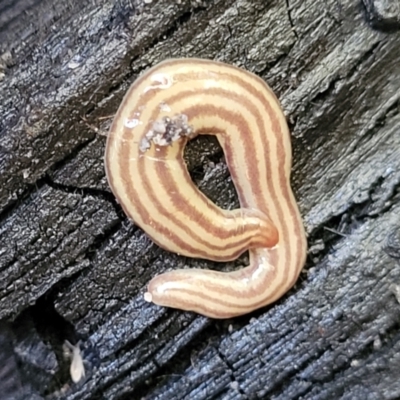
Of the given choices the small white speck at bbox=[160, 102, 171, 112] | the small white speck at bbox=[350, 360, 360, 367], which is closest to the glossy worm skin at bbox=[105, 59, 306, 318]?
the small white speck at bbox=[160, 102, 171, 112]

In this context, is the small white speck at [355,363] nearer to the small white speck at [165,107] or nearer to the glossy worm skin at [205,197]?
the glossy worm skin at [205,197]

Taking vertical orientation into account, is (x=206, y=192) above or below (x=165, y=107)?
below

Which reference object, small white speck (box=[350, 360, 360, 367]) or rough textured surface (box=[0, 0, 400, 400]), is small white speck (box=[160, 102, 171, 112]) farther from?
small white speck (box=[350, 360, 360, 367])

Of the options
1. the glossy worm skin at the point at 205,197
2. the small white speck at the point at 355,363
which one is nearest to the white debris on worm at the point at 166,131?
the glossy worm skin at the point at 205,197

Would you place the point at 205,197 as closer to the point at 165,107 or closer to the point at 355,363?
the point at 165,107

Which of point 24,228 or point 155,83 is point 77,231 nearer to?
point 24,228

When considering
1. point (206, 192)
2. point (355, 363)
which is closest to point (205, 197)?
point (206, 192)
